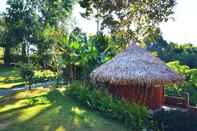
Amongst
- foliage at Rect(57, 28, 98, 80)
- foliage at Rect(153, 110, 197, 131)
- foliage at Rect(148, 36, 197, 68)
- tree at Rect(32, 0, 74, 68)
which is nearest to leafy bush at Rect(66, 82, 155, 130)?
foliage at Rect(153, 110, 197, 131)

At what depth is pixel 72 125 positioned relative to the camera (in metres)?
17.1

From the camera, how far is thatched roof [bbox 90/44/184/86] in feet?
67.9

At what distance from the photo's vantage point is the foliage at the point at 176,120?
18.0m

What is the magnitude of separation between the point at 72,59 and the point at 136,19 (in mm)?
12480

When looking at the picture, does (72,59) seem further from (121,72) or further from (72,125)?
(72,125)

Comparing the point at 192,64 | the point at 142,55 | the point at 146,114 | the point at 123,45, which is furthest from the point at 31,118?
the point at 192,64

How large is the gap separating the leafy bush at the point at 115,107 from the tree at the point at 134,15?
16.3 meters

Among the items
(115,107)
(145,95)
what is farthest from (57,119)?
(145,95)

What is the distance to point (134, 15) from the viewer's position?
3741 cm

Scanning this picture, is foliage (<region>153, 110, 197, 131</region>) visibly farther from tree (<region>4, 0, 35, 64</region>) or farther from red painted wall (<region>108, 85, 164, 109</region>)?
tree (<region>4, 0, 35, 64</region>)

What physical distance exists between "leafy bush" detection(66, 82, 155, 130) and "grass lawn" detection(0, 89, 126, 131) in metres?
0.37

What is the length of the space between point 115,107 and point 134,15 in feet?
63.8

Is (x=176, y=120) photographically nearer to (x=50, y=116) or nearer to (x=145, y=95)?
(x=145, y=95)

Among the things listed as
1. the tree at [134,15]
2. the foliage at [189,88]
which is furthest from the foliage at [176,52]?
the foliage at [189,88]
